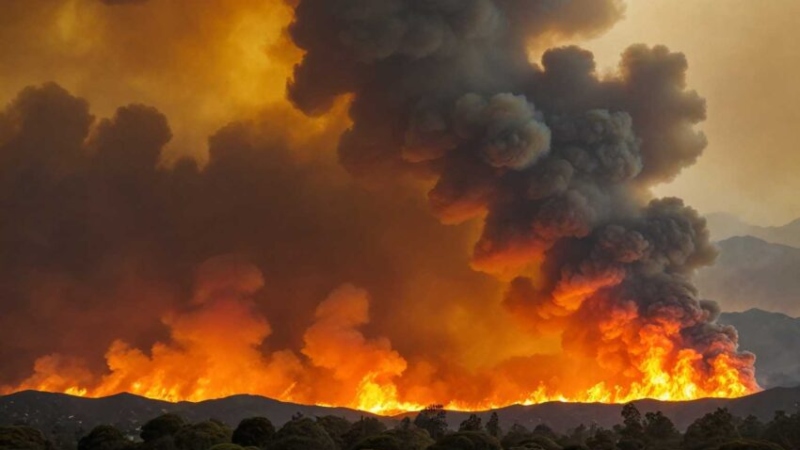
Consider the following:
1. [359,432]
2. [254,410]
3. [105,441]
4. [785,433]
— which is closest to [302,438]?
[359,432]

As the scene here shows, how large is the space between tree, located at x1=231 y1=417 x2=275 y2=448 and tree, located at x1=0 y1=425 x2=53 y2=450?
15.5m

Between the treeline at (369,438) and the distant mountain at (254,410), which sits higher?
the distant mountain at (254,410)

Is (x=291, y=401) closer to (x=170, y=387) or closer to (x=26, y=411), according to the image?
(x=170, y=387)

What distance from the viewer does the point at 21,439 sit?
205 feet

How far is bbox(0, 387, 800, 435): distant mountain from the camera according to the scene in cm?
10262

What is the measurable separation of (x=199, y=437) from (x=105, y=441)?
32.0ft

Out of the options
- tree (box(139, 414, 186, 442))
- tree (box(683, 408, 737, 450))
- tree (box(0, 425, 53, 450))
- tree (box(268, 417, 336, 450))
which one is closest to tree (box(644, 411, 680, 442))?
tree (box(683, 408, 737, 450))

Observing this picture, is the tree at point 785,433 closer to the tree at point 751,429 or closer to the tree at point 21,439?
the tree at point 751,429

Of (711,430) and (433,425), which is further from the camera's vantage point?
(433,425)

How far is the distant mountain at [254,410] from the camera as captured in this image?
Result: 103 metres

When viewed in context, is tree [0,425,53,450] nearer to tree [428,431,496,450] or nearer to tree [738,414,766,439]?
tree [428,431,496,450]

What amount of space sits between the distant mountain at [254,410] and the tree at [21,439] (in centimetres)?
3807

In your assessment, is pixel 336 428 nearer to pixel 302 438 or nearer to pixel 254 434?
pixel 254 434

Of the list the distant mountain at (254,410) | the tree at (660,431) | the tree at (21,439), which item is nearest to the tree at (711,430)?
the tree at (660,431)
